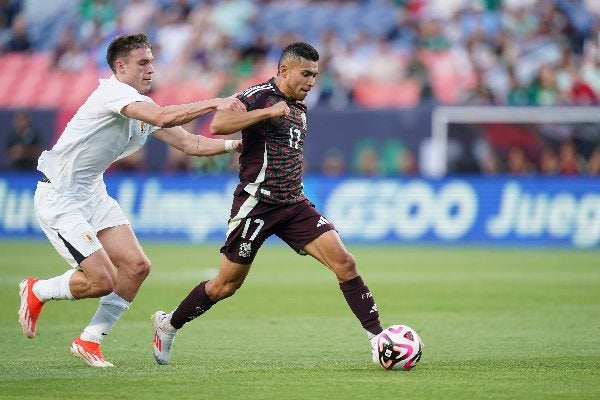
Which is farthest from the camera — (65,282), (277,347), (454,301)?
(454,301)

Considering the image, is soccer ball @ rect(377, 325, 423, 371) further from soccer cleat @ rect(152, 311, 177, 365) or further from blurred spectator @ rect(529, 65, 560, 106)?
blurred spectator @ rect(529, 65, 560, 106)

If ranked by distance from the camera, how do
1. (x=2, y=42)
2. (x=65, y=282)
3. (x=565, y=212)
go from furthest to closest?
(x=2, y=42) < (x=565, y=212) < (x=65, y=282)

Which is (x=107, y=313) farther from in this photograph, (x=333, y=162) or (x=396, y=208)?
(x=333, y=162)

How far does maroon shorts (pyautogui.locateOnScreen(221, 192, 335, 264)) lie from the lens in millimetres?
9062

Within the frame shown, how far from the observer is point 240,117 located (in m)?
8.54

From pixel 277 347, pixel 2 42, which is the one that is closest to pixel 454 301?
pixel 277 347

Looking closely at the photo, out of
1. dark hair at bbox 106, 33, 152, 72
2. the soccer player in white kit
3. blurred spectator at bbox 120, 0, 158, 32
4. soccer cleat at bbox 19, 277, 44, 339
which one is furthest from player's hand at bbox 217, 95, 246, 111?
blurred spectator at bbox 120, 0, 158, 32

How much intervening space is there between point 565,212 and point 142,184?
790 cm

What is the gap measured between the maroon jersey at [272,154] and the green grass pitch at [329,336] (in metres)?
1.29

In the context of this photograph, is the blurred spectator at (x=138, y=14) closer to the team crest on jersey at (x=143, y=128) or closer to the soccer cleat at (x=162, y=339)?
the team crest on jersey at (x=143, y=128)

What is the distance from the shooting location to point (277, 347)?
1024 cm

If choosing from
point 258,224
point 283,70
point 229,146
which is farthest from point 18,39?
point 258,224

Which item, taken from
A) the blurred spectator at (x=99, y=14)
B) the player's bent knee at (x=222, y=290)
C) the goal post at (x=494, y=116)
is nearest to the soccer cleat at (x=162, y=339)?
the player's bent knee at (x=222, y=290)

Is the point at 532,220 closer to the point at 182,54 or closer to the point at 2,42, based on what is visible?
the point at 182,54
